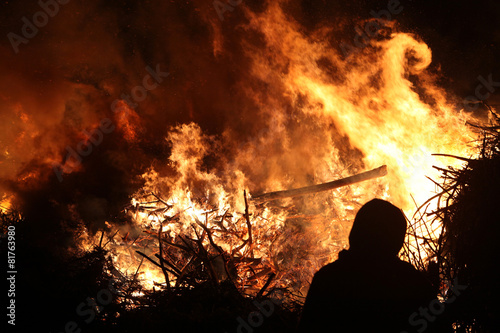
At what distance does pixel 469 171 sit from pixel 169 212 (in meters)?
5.64

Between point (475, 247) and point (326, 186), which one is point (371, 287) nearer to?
point (475, 247)

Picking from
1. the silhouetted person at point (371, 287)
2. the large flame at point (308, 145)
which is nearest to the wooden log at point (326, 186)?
the large flame at point (308, 145)

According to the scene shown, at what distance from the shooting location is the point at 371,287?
7.33 feet

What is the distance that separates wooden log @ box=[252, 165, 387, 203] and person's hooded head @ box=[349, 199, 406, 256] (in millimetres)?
4042

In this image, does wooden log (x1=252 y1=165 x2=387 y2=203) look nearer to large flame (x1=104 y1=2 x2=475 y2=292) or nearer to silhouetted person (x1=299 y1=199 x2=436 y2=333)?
large flame (x1=104 y1=2 x2=475 y2=292)

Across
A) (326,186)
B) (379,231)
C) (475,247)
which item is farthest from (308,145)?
(379,231)

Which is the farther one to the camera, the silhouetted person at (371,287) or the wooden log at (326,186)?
the wooden log at (326,186)

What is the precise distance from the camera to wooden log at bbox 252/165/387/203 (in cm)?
617

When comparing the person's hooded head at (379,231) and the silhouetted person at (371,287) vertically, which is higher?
the person's hooded head at (379,231)

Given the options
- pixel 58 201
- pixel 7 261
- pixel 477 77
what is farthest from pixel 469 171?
pixel 58 201

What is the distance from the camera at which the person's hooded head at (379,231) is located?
7.55 ft

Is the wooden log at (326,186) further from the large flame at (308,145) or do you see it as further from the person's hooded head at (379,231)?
the person's hooded head at (379,231)

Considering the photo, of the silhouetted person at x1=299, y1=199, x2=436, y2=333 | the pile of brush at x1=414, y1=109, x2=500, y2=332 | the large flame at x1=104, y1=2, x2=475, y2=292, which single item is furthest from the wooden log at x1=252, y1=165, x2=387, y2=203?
the silhouetted person at x1=299, y1=199, x2=436, y2=333

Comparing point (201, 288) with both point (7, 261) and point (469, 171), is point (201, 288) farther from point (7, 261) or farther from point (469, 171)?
point (469, 171)
